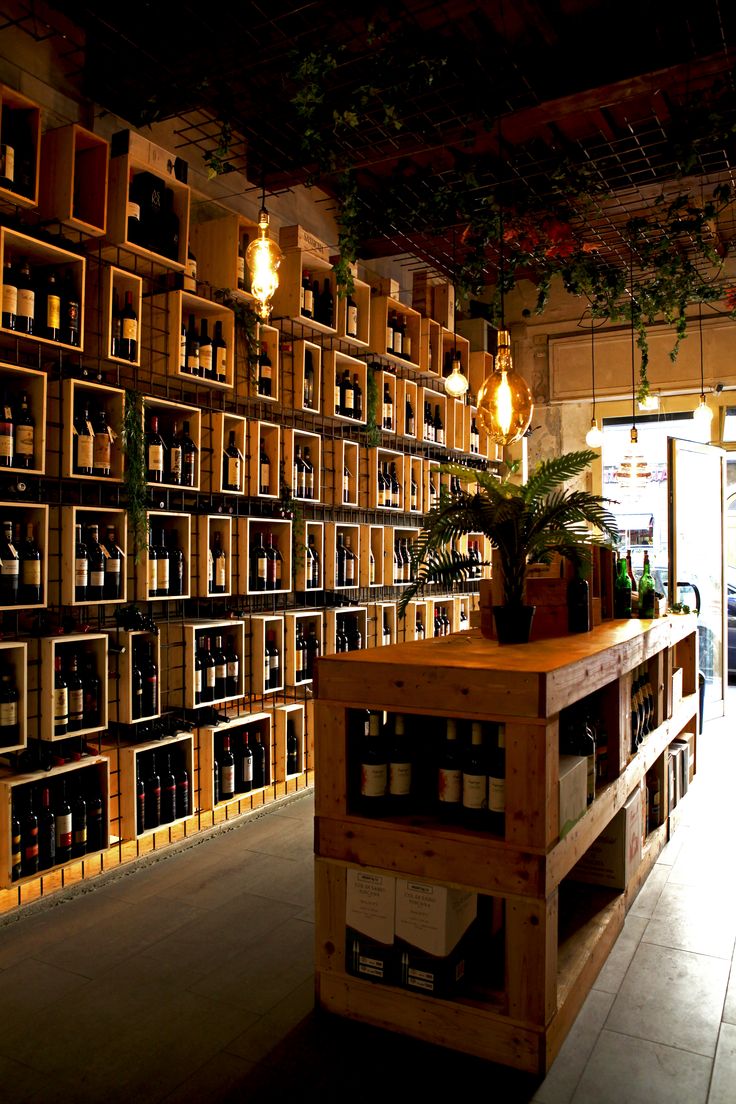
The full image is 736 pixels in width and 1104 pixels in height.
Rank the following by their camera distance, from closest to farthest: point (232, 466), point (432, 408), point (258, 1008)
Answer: point (258, 1008), point (232, 466), point (432, 408)

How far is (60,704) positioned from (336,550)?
2382 millimetres

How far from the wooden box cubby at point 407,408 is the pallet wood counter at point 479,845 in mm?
3411

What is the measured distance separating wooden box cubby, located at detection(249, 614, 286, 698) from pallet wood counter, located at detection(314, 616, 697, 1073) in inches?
76.2

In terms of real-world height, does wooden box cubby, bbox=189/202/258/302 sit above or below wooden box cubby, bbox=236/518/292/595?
above

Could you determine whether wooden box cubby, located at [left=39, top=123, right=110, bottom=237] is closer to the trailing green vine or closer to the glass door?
the trailing green vine

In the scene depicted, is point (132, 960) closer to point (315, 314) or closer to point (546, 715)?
point (546, 715)

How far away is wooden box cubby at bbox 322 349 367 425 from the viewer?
499 cm

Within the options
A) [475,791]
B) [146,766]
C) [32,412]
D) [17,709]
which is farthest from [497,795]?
[32,412]

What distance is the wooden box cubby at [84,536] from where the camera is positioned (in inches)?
132

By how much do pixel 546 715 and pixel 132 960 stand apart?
174cm

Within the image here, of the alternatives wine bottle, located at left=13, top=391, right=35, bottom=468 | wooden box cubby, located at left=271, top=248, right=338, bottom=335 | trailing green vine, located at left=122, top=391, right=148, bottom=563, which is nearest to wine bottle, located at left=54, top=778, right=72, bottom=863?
trailing green vine, located at left=122, top=391, right=148, bottom=563

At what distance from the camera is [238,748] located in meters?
4.41

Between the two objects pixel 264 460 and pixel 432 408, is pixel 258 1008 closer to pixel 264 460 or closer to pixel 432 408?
pixel 264 460

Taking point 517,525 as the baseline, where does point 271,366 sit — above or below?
above
